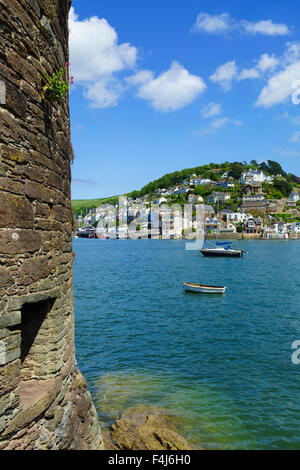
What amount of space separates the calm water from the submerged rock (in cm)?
52

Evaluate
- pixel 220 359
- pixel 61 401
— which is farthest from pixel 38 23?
pixel 220 359

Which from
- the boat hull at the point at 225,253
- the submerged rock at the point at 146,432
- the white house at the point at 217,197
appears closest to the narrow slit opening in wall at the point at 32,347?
the submerged rock at the point at 146,432

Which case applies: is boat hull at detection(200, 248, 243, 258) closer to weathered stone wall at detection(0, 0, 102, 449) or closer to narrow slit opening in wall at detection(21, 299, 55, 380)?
weathered stone wall at detection(0, 0, 102, 449)

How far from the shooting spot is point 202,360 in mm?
16094

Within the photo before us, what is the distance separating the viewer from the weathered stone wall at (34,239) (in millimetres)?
4207

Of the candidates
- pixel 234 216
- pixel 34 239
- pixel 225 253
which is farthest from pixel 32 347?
pixel 234 216

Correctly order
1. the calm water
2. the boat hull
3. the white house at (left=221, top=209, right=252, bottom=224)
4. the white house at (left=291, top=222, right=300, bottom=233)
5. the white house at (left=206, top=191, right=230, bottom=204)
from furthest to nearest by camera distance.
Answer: the white house at (left=206, top=191, right=230, bottom=204), the white house at (left=221, top=209, right=252, bottom=224), the white house at (left=291, top=222, right=300, bottom=233), the boat hull, the calm water

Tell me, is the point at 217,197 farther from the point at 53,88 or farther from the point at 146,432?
the point at 53,88

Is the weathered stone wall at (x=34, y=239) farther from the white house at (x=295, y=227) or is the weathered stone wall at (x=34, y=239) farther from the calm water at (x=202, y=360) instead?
the white house at (x=295, y=227)

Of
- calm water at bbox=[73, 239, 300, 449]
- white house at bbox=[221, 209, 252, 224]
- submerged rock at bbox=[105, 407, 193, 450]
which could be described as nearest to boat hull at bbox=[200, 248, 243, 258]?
calm water at bbox=[73, 239, 300, 449]

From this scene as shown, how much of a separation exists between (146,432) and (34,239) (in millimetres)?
7178

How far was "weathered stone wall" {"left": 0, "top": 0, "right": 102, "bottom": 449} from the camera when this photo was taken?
421 cm

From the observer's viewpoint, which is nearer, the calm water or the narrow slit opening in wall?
the narrow slit opening in wall
